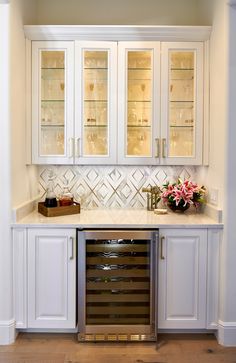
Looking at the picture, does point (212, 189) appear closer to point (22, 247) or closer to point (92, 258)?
point (92, 258)

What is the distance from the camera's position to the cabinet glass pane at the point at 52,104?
133 inches

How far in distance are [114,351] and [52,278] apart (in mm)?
712

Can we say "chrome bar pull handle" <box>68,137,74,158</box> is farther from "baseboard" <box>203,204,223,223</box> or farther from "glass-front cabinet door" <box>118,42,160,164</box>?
"baseboard" <box>203,204,223,223</box>

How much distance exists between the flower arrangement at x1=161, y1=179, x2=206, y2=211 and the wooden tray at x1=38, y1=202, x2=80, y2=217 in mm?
790

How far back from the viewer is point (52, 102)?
3404mm

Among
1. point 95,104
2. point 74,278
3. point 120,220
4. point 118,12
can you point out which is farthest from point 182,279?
point 118,12

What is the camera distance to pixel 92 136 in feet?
11.3

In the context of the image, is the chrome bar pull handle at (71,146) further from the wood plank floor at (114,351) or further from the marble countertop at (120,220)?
the wood plank floor at (114,351)

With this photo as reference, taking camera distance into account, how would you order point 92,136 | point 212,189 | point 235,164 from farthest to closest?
point 92,136
point 212,189
point 235,164

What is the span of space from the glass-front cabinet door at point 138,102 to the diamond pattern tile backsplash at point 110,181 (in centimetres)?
35

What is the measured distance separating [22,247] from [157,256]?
3.40 feet

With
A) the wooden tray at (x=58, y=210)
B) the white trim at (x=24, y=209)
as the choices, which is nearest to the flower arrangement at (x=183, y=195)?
the wooden tray at (x=58, y=210)

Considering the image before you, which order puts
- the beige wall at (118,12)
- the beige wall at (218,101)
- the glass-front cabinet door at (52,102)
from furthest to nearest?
the beige wall at (118,12), the glass-front cabinet door at (52,102), the beige wall at (218,101)

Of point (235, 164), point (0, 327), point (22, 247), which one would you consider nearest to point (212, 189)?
point (235, 164)
